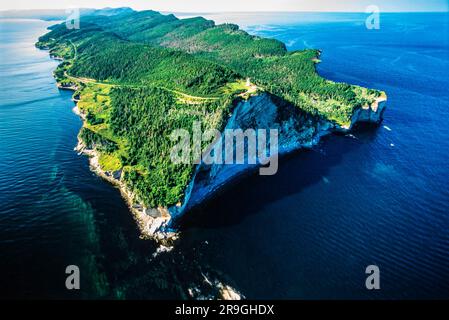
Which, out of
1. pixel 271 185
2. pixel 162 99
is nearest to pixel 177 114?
pixel 162 99

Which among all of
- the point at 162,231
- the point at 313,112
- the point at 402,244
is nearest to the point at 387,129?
the point at 313,112

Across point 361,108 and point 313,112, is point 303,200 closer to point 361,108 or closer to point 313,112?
point 313,112

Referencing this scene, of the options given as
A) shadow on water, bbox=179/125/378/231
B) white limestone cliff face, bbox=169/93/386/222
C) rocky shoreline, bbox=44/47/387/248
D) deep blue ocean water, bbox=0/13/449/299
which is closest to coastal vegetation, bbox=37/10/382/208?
rocky shoreline, bbox=44/47/387/248

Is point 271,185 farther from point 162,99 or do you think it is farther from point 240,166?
point 162,99

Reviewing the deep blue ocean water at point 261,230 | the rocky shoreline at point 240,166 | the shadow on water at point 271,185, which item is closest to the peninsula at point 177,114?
the rocky shoreline at point 240,166

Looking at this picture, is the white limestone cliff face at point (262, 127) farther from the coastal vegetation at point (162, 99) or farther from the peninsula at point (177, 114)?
the coastal vegetation at point (162, 99)

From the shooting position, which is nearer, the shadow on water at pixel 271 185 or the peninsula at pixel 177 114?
the shadow on water at pixel 271 185

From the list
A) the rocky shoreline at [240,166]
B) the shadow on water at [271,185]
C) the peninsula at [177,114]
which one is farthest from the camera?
the peninsula at [177,114]

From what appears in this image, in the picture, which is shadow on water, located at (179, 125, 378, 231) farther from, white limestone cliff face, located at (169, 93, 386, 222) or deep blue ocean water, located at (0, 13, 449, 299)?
white limestone cliff face, located at (169, 93, 386, 222)

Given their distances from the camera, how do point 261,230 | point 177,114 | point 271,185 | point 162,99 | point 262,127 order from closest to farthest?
point 261,230, point 271,185, point 177,114, point 262,127, point 162,99
